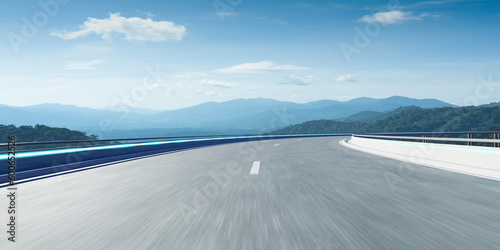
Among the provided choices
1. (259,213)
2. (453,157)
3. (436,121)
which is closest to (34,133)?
(453,157)

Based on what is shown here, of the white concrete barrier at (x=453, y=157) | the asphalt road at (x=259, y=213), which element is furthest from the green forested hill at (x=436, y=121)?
the asphalt road at (x=259, y=213)

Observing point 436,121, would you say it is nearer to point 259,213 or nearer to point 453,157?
point 453,157

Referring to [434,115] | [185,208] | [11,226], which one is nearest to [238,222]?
[185,208]

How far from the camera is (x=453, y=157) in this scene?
489 inches

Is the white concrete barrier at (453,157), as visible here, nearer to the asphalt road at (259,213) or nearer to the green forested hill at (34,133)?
the asphalt road at (259,213)

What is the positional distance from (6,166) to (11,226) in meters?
5.52

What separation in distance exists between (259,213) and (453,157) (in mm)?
8819

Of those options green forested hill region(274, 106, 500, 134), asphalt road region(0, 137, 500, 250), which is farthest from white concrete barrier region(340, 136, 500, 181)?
green forested hill region(274, 106, 500, 134)

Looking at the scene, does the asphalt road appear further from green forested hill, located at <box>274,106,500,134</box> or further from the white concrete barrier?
green forested hill, located at <box>274,106,500,134</box>

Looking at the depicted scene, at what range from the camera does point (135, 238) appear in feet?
15.3

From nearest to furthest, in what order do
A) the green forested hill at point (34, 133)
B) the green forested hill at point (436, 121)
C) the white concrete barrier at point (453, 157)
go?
the white concrete barrier at point (453, 157)
the green forested hill at point (34, 133)
the green forested hill at point (436, 121)

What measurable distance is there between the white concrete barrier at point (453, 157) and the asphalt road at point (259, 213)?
2.60ft

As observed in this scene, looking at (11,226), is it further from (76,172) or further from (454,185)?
(454,185)

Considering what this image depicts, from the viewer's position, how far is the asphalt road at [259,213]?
453 centimetres
